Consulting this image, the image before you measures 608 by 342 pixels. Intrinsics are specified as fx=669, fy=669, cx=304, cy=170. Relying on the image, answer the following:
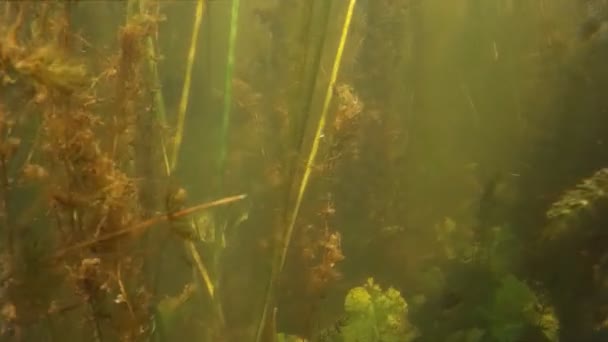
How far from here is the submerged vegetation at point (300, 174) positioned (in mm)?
3297

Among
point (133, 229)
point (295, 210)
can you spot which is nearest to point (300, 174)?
point (295, 210)

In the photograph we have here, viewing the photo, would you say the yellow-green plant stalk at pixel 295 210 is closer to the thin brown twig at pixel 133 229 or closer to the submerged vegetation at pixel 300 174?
the submerged vegetation at pixel 300 174

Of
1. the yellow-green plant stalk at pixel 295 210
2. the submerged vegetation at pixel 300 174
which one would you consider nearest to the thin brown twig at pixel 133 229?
the submerged vegetation at pixel 300 174

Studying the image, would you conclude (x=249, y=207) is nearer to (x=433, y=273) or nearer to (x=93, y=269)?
(x=433, y=273)

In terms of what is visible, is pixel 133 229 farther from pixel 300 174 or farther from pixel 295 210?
pixel 300 174

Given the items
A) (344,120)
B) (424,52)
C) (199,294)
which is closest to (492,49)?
(424,52)

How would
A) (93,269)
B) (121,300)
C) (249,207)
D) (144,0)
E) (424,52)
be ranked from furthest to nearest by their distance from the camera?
(424,52)
(249,207)
(144,0)
(121,300)
(93,269)

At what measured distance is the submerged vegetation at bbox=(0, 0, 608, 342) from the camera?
10.8 feet

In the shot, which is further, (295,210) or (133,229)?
(295,210)

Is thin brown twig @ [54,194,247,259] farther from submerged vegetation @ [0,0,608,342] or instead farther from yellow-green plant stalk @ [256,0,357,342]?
yellow-green plant stalk @ [256,0,357,342]

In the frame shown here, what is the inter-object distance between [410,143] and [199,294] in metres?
3.09

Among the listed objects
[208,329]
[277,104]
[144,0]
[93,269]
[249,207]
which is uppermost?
[144,0]

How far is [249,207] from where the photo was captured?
19.1 ft

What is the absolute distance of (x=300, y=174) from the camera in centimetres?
413
